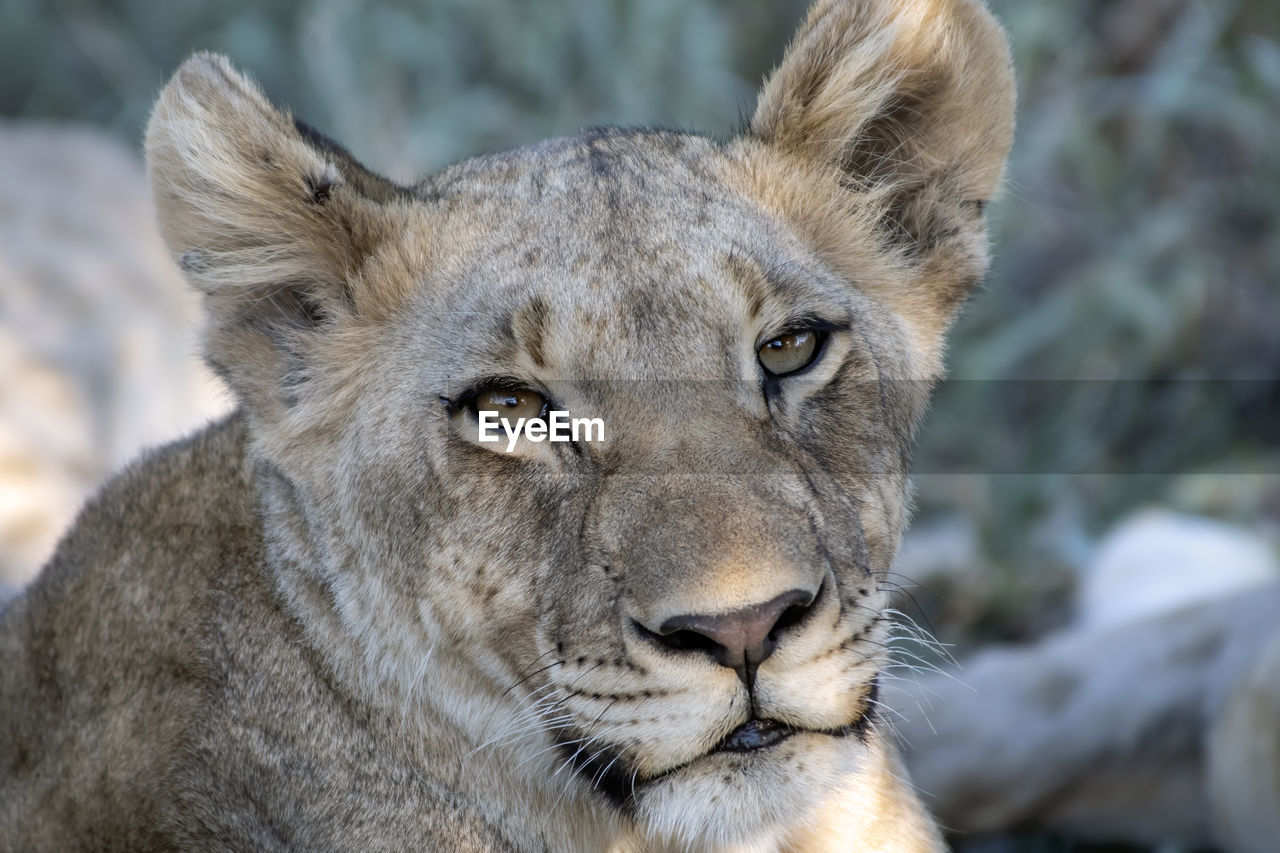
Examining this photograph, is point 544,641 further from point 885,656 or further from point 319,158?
point 319,158

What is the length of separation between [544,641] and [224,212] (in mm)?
1016

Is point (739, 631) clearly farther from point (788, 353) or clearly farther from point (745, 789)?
point (788, 353)

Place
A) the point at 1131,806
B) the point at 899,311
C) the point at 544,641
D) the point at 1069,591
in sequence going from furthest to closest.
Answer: the point at 1069,591 < the point at 1131,806 < the point at 899,311 < the point at 544,641

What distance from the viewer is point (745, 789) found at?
2410 millimetres

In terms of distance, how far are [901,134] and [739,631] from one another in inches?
54.1

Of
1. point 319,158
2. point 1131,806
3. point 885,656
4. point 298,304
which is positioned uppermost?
point 319,158

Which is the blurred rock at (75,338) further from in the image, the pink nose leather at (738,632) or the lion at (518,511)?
the pink nose leather at (738,632)

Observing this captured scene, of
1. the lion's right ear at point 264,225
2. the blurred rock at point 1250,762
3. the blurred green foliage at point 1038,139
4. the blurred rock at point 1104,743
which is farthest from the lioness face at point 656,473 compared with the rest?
the blurred green foliage at point 1038,139

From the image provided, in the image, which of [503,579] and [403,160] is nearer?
[503,579]

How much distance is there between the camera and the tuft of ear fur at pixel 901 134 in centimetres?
303

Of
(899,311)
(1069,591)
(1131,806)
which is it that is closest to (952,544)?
(1069,591)

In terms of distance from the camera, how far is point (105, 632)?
2.87m

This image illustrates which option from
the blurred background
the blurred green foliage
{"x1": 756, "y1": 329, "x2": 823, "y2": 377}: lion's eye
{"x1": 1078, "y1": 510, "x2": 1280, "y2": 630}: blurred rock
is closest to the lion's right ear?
{"x1": 756, "y1": 329, "x2": 823, "y2": 377}: lion's eye

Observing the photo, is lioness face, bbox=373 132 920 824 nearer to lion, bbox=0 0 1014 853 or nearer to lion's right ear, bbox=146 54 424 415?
lion, bbox=0 0 1014 853
